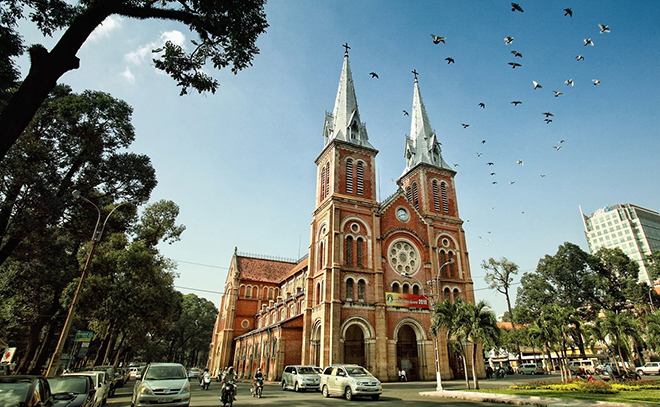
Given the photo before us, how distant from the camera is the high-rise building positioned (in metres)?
126

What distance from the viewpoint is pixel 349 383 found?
17359 millimetres

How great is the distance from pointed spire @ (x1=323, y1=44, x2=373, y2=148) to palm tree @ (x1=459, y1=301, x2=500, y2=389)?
2258 centimetres

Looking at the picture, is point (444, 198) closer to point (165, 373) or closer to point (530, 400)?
point (530, 400)

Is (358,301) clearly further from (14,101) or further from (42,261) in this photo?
(14,101)

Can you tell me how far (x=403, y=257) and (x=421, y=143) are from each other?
16469 mm

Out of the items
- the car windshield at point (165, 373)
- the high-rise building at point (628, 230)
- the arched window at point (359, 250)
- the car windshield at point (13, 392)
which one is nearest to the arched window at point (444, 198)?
the arched window at point (359, 250)

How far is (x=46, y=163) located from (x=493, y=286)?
51.3 meters

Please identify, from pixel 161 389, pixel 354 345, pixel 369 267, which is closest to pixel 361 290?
pixel 369 267

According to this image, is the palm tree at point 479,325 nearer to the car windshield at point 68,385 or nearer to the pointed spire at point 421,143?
the car windshield at point 68,385

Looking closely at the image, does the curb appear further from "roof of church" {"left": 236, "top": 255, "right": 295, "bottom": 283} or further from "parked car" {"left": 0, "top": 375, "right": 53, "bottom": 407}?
"roof of church" {"left": 236, "top": 255, "right": 295, "bottom": 283}

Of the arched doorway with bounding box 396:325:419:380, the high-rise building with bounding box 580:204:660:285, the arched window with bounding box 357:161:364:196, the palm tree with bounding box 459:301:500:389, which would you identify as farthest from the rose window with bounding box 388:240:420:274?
the high-rise building with bounding box 580:204:660:285

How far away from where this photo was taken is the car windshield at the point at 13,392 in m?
7.50

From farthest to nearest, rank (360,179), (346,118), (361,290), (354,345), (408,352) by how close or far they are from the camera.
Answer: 1. (346,118)
2. (360,179)
3. (408,352)
4. (361,290)
5. (354,345)

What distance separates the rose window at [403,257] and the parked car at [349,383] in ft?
57.7
